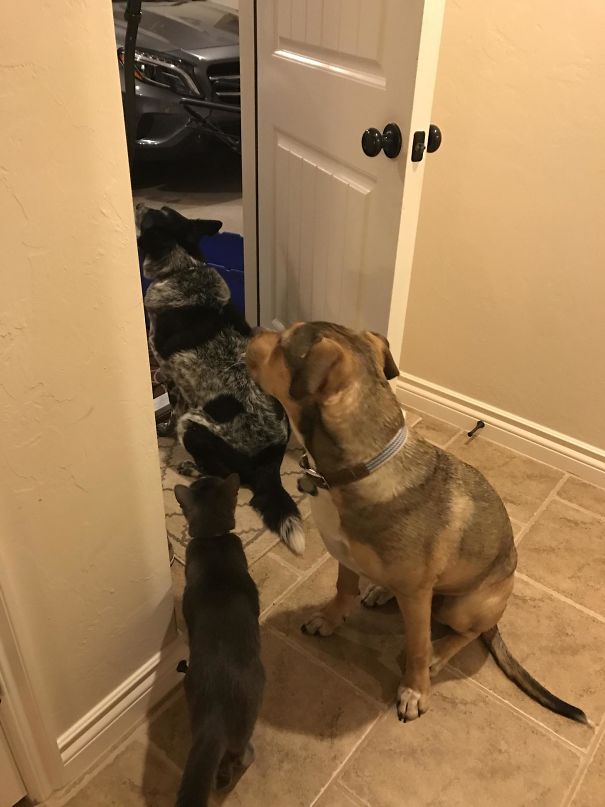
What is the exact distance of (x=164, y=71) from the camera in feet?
17.2

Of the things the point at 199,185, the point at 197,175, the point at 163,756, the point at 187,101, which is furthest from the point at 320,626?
the point at 197,175

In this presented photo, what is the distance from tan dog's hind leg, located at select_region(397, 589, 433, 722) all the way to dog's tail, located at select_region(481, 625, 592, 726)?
262mm

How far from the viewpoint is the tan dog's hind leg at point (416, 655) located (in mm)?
1729

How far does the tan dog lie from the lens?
152cm

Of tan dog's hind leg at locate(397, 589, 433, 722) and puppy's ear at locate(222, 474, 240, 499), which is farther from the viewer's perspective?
puppy's ear at locate(222, 474, 240, 499)

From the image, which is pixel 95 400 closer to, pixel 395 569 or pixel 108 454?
pixel 108 454

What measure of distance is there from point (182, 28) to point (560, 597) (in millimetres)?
5342

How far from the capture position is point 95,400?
4.41ft

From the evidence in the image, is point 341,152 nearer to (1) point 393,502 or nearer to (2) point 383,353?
(2) point 383,353

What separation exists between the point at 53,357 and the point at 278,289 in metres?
1.89

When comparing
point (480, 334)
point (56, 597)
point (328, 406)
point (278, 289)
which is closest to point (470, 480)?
point (328, 406)

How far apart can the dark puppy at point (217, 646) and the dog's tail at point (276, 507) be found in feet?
1.73

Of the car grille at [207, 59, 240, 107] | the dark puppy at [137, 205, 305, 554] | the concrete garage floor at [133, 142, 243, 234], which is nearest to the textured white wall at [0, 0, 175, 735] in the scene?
the dark puppy at [137, 205, 305, 554]

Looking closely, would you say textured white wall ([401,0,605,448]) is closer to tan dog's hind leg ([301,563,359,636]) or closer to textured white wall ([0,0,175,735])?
tan dog's hind leg ([301,563,359,636])
